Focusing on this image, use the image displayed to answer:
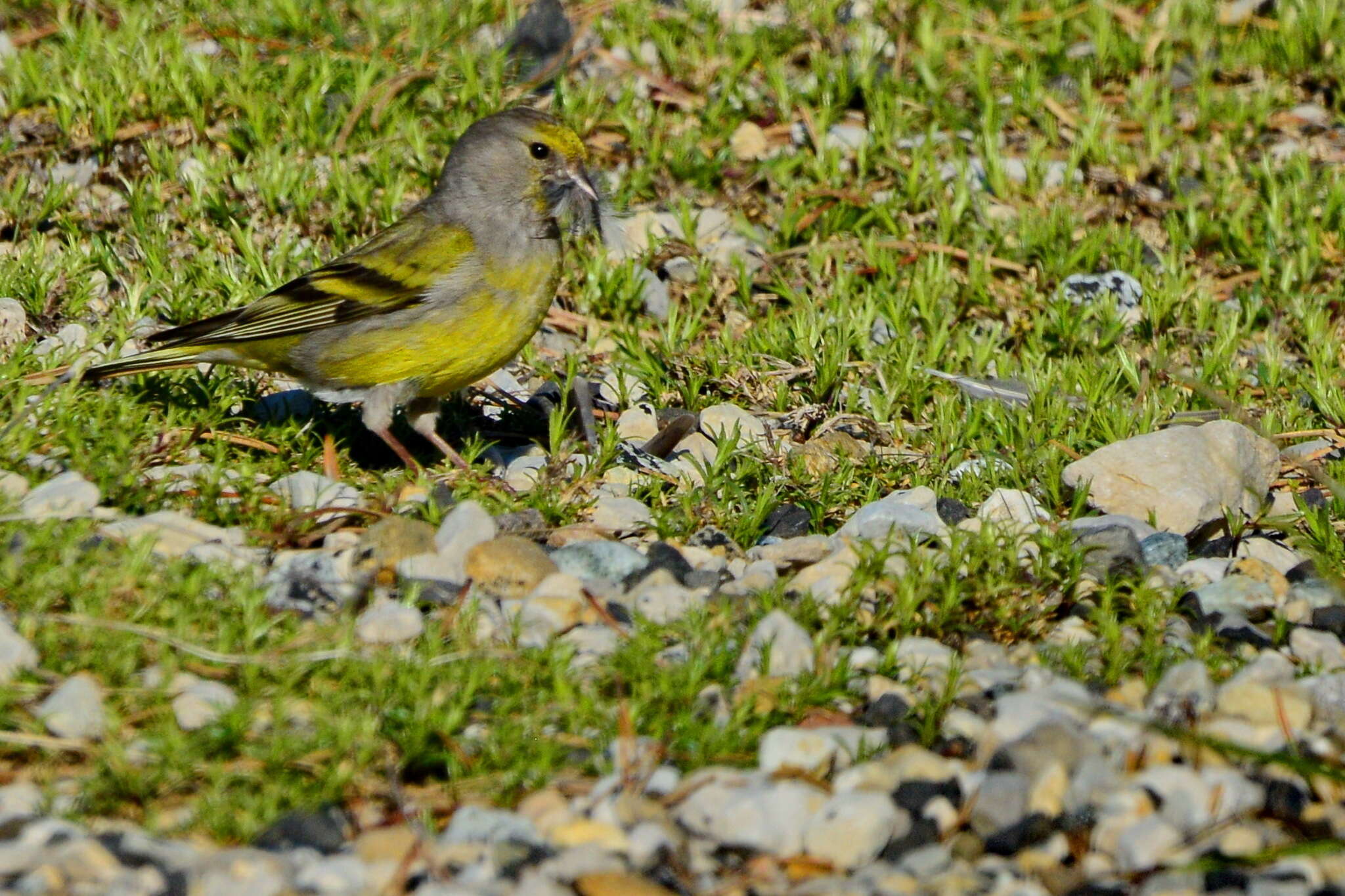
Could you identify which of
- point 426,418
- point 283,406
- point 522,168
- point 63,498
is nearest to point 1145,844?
point 63,498

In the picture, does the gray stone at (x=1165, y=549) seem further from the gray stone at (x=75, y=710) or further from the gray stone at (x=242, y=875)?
the gray stone at (x=75, y=710)

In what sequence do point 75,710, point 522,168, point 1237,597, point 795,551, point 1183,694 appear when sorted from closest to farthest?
point 75,710 < point 1183,694 < point 1237,597 < point 795,551 < point 522,168

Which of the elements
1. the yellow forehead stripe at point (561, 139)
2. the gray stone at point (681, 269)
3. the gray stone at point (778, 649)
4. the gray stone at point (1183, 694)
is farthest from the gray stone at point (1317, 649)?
the gray stone at point (681, 269)

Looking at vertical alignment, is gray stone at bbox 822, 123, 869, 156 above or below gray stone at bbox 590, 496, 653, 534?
above

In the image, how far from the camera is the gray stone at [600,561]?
181 inches

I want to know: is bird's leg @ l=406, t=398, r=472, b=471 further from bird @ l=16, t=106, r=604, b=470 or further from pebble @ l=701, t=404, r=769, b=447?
pebble @ l=701, t=404, r=769, b=447

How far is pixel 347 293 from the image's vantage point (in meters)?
5.68

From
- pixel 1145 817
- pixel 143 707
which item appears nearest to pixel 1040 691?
pixel 1145 817

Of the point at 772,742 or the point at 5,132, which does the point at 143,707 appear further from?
the point at 5,132

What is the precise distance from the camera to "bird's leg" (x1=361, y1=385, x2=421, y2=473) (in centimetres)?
559

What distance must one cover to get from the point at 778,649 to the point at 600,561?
0.81 meters

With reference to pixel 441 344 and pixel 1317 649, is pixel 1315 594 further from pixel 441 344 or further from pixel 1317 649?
pixel 441 344

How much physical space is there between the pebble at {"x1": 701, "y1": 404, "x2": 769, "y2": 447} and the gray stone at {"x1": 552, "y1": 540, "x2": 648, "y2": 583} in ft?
4.12

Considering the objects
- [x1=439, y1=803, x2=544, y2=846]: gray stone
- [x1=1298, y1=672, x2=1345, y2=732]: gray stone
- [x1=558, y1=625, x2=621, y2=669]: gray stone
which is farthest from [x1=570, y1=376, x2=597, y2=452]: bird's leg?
[x1=1298, y1=672, x2=1345, y2=732]: gray stone
